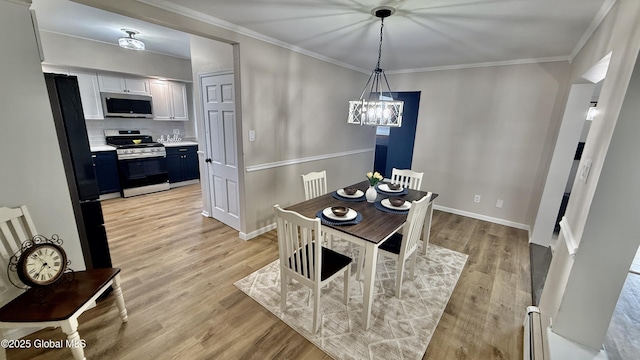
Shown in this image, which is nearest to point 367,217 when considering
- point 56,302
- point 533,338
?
point 533,338

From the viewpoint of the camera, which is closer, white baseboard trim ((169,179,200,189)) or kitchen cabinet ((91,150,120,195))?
kitchen cabinet ((91,150,120,195))

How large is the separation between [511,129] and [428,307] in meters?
3.07

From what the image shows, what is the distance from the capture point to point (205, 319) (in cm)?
196

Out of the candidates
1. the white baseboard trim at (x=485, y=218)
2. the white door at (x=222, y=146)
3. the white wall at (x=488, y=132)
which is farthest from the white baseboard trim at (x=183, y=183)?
the white baseboard trim at (x=485, y=218)

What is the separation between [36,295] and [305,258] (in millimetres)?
1655

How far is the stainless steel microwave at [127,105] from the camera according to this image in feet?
14.8

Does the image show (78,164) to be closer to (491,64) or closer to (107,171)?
(107,171)

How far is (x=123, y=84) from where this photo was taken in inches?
185

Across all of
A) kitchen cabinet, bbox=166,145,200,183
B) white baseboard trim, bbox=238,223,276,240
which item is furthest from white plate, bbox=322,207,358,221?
kitchen cabinet, bbox=166,145,200,183

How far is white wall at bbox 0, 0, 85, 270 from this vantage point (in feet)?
4.95

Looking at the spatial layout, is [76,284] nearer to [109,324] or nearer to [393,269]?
[109,324]

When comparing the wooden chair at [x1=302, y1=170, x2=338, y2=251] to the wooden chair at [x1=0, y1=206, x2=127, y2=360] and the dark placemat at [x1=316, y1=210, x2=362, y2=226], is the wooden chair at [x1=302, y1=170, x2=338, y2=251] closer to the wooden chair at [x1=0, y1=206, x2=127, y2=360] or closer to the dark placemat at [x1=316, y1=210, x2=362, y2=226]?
the dark placemat at [x1=316, y1=210, x2=362, y2=226]

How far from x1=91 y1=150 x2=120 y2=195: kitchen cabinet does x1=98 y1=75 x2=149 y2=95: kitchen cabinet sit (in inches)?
48.8

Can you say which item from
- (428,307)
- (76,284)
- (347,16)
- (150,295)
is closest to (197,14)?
(347,16)
